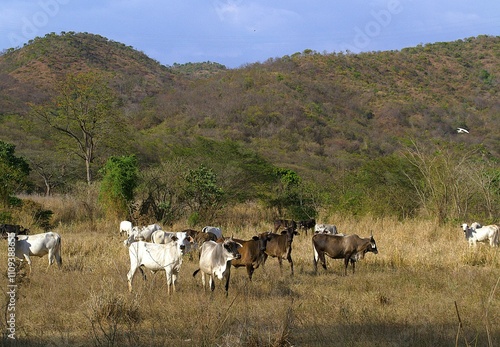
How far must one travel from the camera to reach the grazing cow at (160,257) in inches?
366

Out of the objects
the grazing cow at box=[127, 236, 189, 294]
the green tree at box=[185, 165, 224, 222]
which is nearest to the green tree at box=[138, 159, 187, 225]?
the green tree at box=[185, 165, 224, 222]

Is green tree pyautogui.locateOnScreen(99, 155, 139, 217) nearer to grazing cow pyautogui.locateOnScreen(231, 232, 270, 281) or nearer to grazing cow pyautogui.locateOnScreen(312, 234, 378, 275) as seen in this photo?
grazing cow pyautogui.locateOnScreen(312, 234, 378, 275)

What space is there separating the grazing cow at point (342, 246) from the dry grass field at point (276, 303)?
0.37 m

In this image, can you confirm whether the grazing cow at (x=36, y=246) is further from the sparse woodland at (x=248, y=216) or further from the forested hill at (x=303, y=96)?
the forested hill at (x=303, y=96)

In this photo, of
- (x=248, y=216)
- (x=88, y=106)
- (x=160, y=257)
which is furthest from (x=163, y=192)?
(x=160, y=257)

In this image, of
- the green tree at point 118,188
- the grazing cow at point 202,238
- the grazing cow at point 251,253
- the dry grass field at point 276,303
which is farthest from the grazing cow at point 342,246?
the green tree at point 118,188

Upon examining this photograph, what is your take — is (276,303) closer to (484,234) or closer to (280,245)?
(280,245)

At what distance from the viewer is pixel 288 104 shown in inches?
2596

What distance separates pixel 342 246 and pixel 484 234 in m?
4.88

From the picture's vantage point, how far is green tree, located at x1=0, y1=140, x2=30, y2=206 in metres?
18.2

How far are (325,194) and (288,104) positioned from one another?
43870 mm

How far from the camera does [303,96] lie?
70.3 meters

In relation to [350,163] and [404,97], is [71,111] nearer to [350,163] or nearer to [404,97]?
[350,163]

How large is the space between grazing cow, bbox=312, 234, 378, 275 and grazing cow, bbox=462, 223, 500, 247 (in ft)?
12.6
